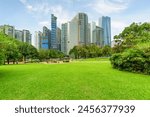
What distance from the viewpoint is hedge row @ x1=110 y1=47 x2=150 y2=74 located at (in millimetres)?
14594

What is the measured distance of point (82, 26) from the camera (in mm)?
A: 98812

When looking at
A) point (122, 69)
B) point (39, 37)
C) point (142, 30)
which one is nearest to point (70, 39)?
point (39, 37)

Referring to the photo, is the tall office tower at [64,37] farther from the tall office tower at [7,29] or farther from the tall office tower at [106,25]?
the tall office tower at [7,29]

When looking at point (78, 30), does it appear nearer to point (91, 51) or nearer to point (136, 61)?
point (91, 51)

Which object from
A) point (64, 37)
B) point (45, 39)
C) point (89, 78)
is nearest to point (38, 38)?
point (45, 39)

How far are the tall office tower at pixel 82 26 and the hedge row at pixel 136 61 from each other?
77.5 m

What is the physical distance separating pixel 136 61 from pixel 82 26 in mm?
84837

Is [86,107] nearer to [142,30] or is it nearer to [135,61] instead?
[135,61]

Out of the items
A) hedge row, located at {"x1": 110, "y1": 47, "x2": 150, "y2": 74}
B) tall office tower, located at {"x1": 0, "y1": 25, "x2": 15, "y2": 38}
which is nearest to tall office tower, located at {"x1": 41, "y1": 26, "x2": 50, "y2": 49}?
tall office tower, located at {"x1": 0, "y1": 25, "x2": 15, "y2": 38}

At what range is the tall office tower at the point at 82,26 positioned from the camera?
96562 mm

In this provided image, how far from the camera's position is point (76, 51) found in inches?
2928

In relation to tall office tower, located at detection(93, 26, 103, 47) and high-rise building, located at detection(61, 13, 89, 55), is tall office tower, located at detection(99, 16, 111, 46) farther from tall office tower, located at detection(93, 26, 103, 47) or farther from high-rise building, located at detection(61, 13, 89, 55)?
high-rise building, located at detection(61, 13, 89, 55)

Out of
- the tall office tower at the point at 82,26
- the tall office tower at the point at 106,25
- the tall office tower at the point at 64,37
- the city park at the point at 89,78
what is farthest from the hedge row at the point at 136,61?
the tall office tower at the point at 106,25

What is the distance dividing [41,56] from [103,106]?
200ft
